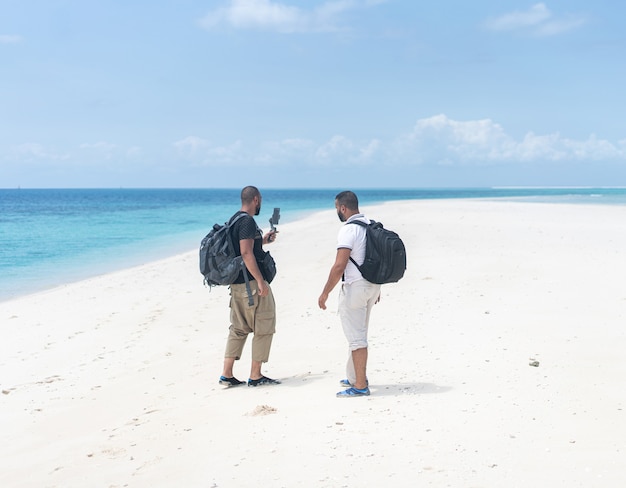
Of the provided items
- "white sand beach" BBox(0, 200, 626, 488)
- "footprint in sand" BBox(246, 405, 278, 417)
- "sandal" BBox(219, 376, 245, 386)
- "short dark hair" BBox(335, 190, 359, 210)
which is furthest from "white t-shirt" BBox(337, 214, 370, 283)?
"sandal" BBox(219, 376, 245, 386)

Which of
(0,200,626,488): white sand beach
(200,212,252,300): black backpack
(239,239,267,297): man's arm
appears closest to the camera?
(0,200,626,488): white sand beach

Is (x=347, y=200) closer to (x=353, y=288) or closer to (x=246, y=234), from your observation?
(x=353, y=288)

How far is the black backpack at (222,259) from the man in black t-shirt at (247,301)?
0.06 meters

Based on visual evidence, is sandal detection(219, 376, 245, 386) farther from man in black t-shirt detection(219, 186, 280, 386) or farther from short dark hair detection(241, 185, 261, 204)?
short dark hair detection(241, 185, 261, 204)

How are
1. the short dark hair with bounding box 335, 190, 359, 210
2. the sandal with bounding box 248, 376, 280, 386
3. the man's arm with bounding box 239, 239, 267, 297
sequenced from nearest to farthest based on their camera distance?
the short dark hair with bounding box 335, 190, 359, 210, the man's arm with bounding box 239, 239, 267, 297, the sandal with bounding box 248, 376, 280, 386

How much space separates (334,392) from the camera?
5957 millimetres

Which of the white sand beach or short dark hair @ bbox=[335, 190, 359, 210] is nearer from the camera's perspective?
the white sand beach

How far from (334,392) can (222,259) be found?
5.20 feet

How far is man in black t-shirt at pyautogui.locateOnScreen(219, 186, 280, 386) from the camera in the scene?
236 inches

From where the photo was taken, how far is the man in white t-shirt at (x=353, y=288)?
5.55 metres

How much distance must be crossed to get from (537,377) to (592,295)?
175 inches

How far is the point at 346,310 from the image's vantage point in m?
5.73

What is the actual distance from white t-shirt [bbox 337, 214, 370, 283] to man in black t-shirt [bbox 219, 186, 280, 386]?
2.89 feet

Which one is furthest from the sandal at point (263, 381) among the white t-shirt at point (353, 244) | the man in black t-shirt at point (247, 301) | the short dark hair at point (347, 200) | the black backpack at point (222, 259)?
the short dark hair at point (347, 200)
